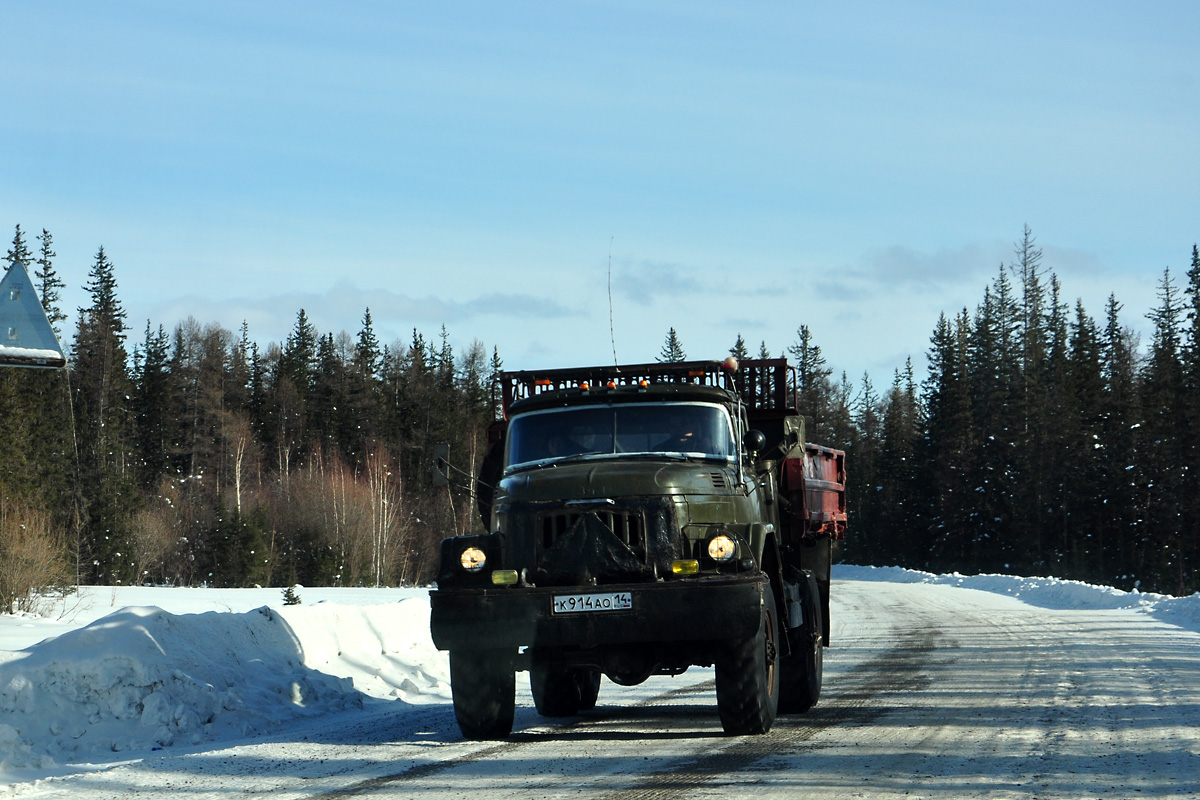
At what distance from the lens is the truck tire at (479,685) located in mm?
9008

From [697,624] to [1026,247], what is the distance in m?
80.8

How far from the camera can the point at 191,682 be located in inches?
396

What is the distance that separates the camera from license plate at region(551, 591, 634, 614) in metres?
8.48

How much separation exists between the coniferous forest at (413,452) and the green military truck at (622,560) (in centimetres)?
3713

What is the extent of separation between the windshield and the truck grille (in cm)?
97

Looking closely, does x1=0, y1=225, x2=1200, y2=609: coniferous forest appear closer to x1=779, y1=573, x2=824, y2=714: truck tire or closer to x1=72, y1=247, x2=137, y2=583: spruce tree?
x1=72, y1=247, x2=137, y2=583: spruce tree

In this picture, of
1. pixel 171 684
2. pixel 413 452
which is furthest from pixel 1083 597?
pixel 413 452

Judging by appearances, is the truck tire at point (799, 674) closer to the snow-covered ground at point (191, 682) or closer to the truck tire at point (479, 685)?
the truck tire at point (479, 685)

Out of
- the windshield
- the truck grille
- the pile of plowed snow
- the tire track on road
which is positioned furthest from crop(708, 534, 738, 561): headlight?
the pile of plowed snow

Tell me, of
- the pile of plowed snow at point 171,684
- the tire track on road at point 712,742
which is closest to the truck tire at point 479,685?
the tire track on road at point 712,742

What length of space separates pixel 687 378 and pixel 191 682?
16.9 ft

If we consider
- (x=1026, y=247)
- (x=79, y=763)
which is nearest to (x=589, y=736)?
(x=79, y=763)

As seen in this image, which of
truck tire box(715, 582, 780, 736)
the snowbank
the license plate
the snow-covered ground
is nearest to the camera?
the license plate

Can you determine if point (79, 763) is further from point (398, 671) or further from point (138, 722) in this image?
point (398, 671)
